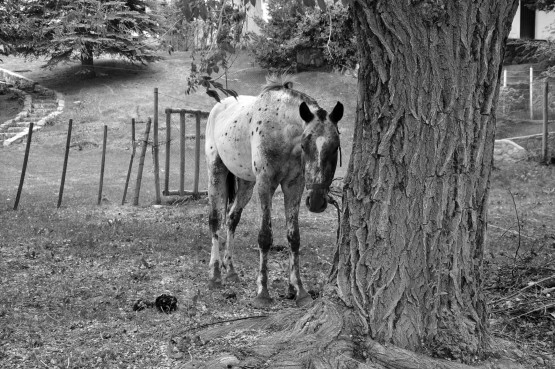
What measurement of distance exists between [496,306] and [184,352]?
8.96 feet

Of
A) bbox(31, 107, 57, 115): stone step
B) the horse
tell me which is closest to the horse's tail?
the horse

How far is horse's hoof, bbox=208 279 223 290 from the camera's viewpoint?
722cm

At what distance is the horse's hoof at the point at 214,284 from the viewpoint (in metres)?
7.22

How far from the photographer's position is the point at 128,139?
898 inches

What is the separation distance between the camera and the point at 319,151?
616cm

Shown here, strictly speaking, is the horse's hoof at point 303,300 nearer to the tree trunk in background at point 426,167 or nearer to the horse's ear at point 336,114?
the horse's ear at point 336,114

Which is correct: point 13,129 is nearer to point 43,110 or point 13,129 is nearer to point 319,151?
point 43,110

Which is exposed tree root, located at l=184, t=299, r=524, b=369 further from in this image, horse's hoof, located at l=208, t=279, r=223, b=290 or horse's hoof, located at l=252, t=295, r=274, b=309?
horse's hoof, located at l=208, t=279, r=223, b=290

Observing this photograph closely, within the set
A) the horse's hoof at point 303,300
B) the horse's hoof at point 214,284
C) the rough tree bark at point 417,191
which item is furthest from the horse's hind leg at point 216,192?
the rough tree bark at point 417,191

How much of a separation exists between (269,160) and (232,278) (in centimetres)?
159

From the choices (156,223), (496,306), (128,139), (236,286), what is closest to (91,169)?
(128,139)

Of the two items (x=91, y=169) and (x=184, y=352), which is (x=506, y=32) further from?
(x=91, y=169)

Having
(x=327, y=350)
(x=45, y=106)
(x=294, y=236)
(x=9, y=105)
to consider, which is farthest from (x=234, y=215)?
(x=9, y=105)

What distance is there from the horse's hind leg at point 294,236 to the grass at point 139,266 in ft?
0.64
